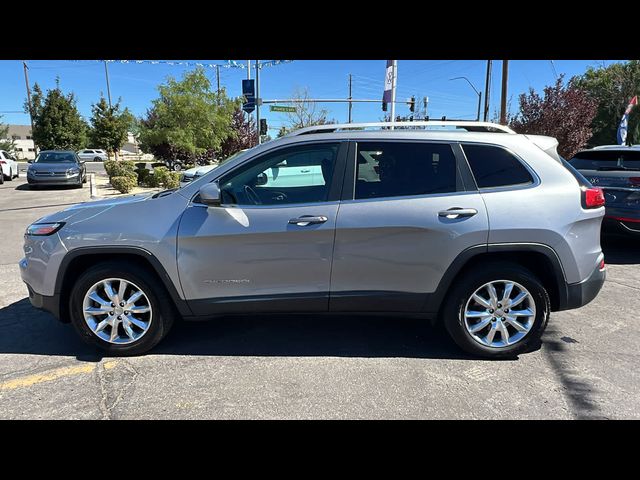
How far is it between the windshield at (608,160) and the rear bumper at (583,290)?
4.02 meters

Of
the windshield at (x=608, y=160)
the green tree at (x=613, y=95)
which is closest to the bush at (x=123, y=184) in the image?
the windshield at (x=608, y=160)

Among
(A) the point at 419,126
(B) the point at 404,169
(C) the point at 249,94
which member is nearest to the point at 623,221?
(A) the point at 419,126

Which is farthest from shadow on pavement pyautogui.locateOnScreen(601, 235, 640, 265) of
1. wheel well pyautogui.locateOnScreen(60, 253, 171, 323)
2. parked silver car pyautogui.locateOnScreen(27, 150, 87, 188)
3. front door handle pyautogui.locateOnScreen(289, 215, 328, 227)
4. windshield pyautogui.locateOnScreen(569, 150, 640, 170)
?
parked silver car pyautogui.locateOnScreen(27, 150, 87, 188)

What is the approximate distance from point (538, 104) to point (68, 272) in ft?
52.4

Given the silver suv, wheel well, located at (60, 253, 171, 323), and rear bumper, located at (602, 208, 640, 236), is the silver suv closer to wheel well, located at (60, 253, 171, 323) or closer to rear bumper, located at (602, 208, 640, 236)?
wheel well, located at (60, 253, 171, 323)

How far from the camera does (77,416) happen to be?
261cm

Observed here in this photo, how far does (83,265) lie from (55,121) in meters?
35.1

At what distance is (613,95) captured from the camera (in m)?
30.7

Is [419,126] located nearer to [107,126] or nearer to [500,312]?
[500,312]

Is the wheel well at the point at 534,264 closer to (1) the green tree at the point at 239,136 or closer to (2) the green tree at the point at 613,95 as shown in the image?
(1) the green tree at the point at 239,136

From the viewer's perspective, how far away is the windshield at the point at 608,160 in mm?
6344

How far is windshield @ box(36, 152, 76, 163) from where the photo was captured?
53.6 feet
